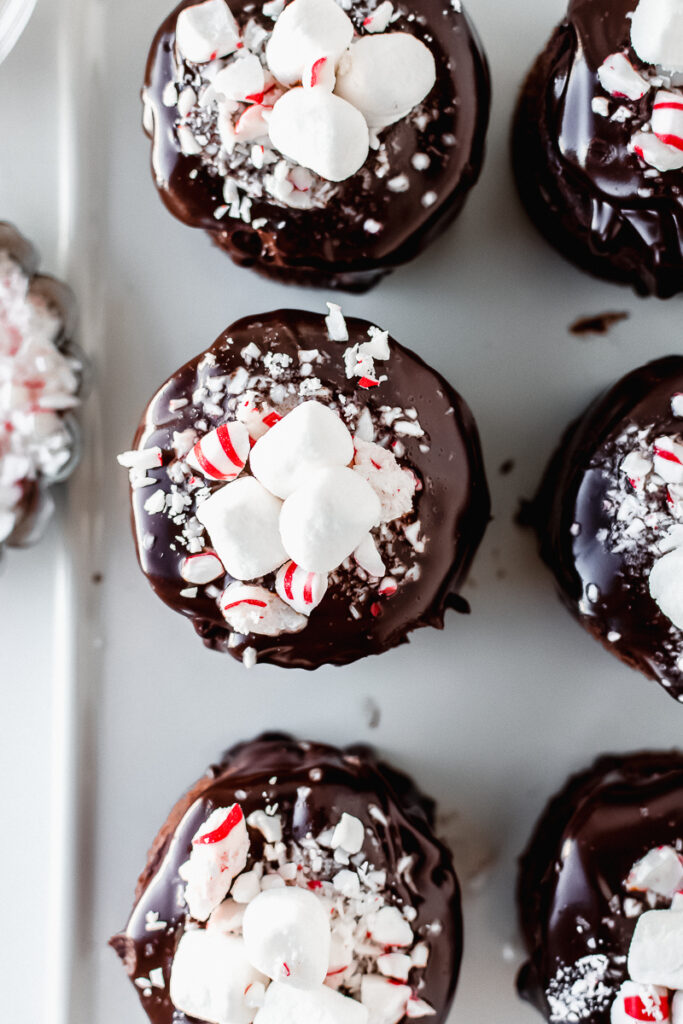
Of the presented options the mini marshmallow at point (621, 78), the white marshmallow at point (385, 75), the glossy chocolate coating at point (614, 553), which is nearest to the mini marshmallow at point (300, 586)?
the glossy chocolate coating at point (614, 553)

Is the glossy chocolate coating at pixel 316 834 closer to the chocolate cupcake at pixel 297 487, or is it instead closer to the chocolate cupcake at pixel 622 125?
the chocolate cupcake at pixel 297 487

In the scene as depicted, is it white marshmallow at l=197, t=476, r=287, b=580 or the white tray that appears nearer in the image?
white marshmallow at l=197, t=476, r=287, b=580

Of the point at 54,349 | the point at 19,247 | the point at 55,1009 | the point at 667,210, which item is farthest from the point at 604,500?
the point at 55,1009

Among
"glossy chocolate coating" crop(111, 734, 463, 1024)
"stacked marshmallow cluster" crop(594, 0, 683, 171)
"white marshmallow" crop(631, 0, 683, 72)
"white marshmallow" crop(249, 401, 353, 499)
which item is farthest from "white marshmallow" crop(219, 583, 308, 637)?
"white marshmallow" crop(631, 0, 683, 72)

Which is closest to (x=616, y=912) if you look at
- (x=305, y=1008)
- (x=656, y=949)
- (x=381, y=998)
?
(x=656, y=949)

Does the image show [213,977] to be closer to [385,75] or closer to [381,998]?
[381,998]

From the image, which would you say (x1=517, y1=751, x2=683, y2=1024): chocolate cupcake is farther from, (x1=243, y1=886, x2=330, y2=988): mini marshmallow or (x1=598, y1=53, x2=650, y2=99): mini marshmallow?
(x1=598, y1=53, x2=650, y2=99): mini marshmallow
